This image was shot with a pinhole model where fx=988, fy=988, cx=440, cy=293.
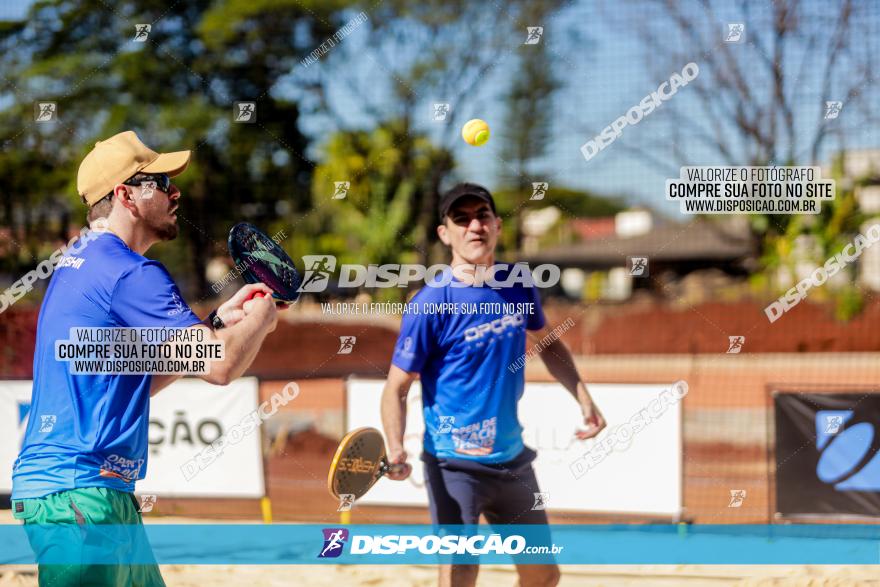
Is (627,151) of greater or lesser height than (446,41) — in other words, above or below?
below

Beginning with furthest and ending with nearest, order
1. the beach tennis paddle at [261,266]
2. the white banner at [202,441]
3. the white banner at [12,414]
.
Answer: the white banner at [202,441] → the white banner at [12,414] → the beach tennis paddle at [261,266]

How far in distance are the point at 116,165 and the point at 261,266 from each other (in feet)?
2.58

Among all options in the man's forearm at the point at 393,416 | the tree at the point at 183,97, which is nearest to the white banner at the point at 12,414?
the tree at the point at 183,97

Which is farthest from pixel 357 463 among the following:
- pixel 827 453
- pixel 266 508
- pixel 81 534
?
pixel 827 453

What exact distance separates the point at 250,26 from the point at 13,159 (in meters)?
3.55

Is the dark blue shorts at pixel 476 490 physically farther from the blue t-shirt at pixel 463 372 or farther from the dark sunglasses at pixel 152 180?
the dark sunglasses at pixel 152 180

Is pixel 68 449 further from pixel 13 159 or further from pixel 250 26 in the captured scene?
pixel 250 26

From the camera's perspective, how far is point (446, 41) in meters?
10.1

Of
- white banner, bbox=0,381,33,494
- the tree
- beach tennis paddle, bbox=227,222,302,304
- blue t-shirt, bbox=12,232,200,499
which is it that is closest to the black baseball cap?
beach tennis paddle, bbox=227,222,302,304

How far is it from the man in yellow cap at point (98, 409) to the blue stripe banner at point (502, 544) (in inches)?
65.4

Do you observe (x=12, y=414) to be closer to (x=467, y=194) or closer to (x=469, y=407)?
(x=469, y=407)

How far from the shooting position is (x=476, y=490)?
4434 millimetres

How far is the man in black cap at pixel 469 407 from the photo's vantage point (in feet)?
14.6

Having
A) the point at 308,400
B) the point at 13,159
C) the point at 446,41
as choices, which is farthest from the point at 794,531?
the point at 13,159
